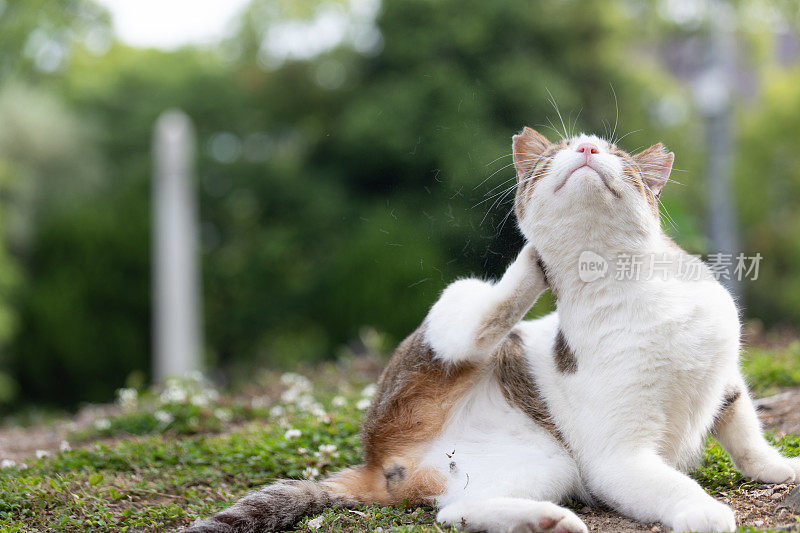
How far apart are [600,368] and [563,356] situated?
0.21 m

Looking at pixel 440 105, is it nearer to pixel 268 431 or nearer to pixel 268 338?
pixel 268 431

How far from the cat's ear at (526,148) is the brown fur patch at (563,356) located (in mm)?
663

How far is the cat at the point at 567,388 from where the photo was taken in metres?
2.73

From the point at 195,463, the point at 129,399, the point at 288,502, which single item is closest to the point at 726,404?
the point at 288,502

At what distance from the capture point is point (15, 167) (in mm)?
14406

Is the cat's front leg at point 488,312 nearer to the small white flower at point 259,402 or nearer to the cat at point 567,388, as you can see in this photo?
the cat at point 567,388

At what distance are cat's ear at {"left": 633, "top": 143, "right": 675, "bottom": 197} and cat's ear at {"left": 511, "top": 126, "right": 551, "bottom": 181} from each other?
0.37m

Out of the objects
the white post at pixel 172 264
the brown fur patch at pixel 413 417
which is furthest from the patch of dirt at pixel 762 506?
the white post at pixel 172 264

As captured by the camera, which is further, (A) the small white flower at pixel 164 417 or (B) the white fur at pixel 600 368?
(A) the small white flower at pixel 164 417

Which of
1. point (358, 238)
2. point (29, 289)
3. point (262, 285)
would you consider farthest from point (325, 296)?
point (29, 289)

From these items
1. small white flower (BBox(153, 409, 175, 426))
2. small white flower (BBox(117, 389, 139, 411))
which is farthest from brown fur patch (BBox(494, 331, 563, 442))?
small white flower (BBox(117, 389, 139, 411))

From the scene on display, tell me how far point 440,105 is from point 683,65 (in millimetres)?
16480
